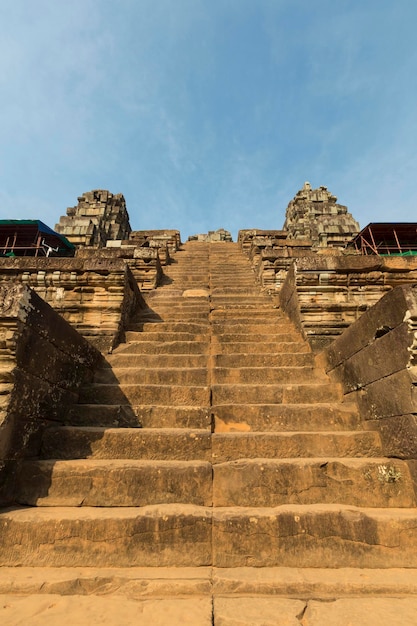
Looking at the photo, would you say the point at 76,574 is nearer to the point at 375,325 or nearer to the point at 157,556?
the point at 157,556

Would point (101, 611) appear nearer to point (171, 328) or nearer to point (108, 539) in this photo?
point (108, 539)

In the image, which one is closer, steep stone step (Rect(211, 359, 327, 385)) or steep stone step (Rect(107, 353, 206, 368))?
steep stone step (Rect(211, 359, 327, 385))

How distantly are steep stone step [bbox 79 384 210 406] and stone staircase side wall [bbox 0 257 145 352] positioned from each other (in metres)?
1.21

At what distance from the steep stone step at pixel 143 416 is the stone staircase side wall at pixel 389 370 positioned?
165 cm

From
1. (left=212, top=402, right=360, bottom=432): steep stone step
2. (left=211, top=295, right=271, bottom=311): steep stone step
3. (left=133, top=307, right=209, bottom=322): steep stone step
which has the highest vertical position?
(left=211, top=295, right=271, bottom=311): steep stone step

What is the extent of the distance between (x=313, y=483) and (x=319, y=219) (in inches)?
605

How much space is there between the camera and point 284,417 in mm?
3270

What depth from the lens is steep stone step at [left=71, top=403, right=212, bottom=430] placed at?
3238mm

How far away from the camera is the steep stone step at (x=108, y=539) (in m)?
2.06

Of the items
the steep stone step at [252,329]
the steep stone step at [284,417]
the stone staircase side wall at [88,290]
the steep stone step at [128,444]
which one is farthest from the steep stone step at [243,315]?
the steep stone step at [128,444]

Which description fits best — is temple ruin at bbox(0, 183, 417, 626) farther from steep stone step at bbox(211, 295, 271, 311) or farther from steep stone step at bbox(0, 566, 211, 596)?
steep stone step at bbox(211, 295, 271, 311)

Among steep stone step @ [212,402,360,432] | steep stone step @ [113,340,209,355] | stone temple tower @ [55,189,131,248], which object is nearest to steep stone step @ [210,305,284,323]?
steep stone step @ [113,340,209,355]

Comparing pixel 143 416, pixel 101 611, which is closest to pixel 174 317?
pixel 143 416

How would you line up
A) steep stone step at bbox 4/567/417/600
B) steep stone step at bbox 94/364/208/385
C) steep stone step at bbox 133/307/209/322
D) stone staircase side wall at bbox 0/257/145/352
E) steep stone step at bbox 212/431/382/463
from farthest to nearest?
1. steep stone step at bbox 133/307/209/322
2. stone staircase side wall at bbox 0/257/145/352
3. steep stone step at bbox 94/364/208/385
4. steep stone step at bbox 212/431/382/463
5. steep stone step at bbox 4/567/417/600
